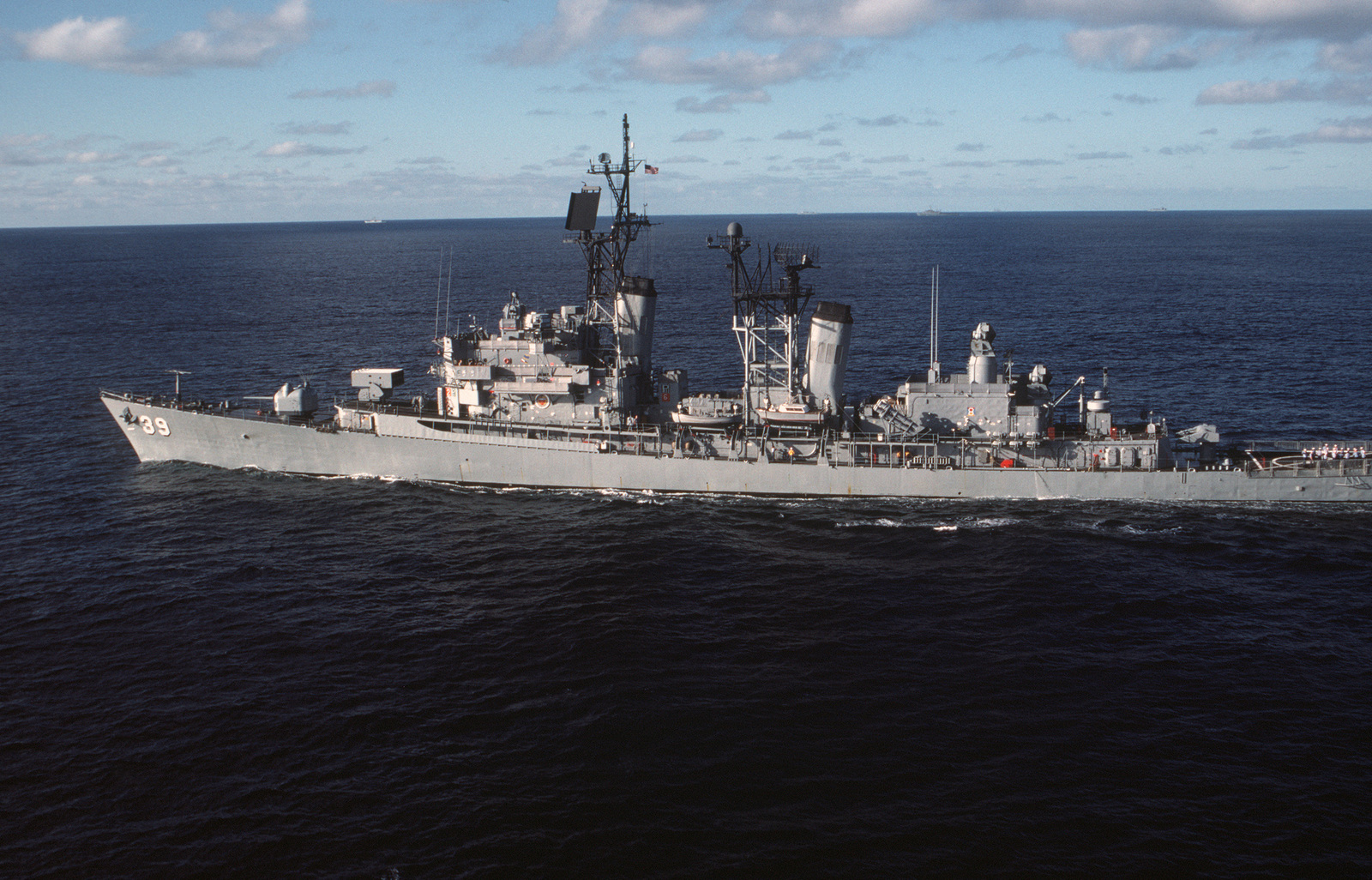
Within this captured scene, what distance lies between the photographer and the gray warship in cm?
4734

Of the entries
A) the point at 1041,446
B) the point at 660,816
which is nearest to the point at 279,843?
the point at 660,816

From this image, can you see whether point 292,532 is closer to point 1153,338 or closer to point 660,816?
point 660,816

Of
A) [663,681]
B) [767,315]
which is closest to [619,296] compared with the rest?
[767,315]

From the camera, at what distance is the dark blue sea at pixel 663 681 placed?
76.0 ft

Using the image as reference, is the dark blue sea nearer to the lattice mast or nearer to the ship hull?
the ship hull

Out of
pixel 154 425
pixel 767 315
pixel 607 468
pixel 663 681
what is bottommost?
pixel 663 681

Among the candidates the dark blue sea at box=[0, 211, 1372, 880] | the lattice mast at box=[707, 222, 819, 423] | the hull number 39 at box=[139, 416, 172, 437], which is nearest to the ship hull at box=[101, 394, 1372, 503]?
the hull number 39 at box=[139, 416, 172, 437]

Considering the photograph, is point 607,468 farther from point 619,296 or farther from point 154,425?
point 154,425

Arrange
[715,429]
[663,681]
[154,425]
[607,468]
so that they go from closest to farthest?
1. [663,681]
2. [607,468]
3. [715,429]
4. [154,425]

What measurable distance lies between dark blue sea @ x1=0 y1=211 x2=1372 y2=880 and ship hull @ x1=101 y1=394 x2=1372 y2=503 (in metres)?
1.08

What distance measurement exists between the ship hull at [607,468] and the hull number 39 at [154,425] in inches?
2.8

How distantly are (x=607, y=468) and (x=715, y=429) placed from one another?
601 centimetres

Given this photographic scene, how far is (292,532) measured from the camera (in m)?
43.9

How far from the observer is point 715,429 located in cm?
5053
